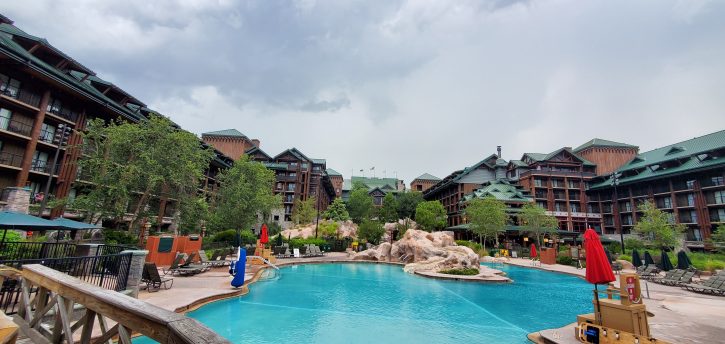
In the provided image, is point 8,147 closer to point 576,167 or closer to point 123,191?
point 123,191

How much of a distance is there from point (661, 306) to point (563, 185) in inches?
2303

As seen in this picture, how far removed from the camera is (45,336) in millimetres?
4316

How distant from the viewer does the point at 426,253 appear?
88.3ft

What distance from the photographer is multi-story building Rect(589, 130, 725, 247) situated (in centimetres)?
4425

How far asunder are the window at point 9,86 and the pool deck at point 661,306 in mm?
24498

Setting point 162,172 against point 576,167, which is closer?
point 162,172

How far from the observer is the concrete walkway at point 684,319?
8.47 metres

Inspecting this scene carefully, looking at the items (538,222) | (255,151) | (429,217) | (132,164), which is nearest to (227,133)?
(255,151)

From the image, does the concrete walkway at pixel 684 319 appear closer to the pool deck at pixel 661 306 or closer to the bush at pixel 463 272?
the pool deck at pixel 661 306

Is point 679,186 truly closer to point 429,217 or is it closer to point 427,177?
point 429,217

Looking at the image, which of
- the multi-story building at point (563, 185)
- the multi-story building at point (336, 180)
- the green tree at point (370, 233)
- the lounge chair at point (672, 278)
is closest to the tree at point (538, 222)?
the multi-story building at point (563, 185)

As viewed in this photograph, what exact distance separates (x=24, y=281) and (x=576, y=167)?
78.2m

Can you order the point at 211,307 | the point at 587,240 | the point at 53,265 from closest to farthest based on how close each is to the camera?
1. the point at 587,240
2. the point at 53,265
3. the point at 211,307

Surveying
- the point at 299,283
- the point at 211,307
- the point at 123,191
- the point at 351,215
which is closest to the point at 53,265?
the point at 211,307
